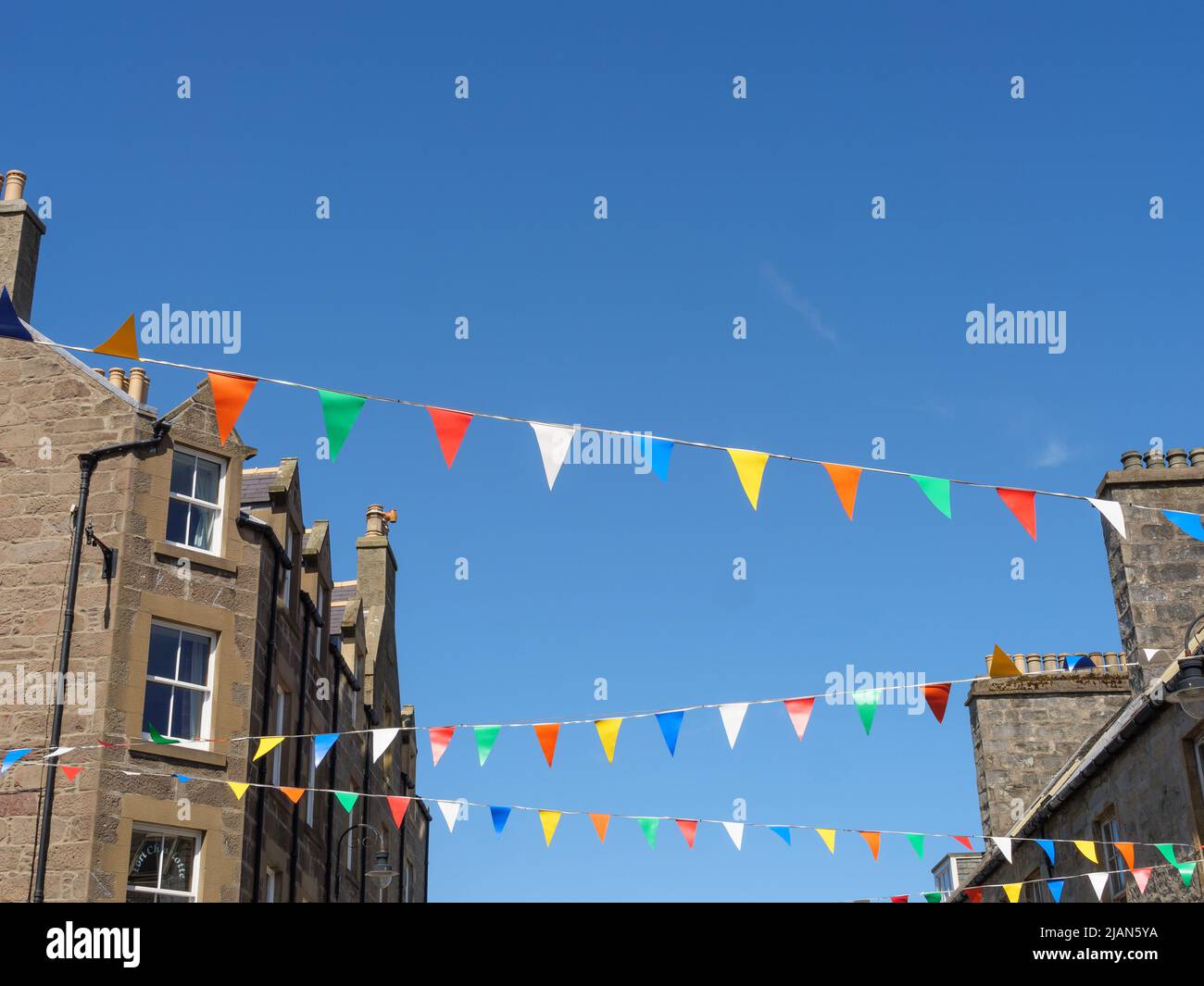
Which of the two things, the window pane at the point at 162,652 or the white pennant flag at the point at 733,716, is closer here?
the white pennant flag at the point at 733,716

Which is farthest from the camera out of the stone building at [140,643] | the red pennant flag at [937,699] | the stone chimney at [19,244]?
the stone chimney at [19,244]

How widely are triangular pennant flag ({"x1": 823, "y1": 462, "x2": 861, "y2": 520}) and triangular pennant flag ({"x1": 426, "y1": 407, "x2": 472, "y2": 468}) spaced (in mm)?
2744

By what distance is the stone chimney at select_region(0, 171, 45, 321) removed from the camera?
19.4 metres

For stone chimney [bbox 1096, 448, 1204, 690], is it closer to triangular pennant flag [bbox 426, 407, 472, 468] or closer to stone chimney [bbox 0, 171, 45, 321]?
triangular pennant flag [bbox 426, 407, 472, 468]

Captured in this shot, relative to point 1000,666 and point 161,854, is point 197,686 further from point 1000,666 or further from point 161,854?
point 1000,666

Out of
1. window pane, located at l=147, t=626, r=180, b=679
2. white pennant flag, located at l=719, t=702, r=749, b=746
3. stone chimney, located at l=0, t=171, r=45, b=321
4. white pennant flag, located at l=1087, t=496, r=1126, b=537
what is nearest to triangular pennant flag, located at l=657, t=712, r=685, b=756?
white pennant flag, located at l=719, t=702, r=749, b=746

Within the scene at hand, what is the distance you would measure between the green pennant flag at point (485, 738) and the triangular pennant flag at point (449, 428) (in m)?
4.02

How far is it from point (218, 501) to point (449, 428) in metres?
9.35

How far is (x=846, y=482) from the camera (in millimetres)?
10867

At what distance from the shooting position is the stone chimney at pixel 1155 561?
18.0 metres

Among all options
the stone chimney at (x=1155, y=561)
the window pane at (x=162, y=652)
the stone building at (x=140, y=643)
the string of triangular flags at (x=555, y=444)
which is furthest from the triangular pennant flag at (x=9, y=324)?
the stone chimney at (x=1155, y=561)

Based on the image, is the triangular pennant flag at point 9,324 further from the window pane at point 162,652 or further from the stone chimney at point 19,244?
the stone chimney at point 19,244

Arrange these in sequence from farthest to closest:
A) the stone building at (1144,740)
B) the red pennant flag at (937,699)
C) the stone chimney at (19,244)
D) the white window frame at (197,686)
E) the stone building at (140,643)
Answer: the stone chimney at (19,244)
the white window frame at (197,686)
the stone building at (140,643)
the stone building at (1144,740)
the red pennant flag at (937,699)
